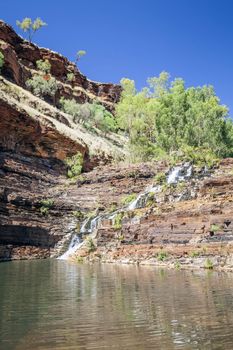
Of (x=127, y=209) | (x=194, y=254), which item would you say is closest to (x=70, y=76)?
(x=127, y=209)

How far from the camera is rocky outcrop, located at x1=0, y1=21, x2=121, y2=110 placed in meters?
91.1

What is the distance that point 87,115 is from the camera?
99.4 m

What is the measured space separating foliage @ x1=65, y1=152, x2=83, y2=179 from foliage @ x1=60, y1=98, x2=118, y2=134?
27527mm

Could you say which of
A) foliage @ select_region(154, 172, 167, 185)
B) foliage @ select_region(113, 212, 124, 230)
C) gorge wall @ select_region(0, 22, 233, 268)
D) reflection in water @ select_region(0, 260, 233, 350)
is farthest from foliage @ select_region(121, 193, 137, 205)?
reflection in water @ select_region(0, 260, 233, 350)

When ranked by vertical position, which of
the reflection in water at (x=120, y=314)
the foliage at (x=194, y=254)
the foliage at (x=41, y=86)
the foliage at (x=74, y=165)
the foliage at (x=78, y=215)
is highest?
the foliage at (x=41, y=86)

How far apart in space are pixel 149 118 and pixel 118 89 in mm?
45836

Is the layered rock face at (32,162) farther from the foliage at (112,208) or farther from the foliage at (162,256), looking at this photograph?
the foliage at (162,256)

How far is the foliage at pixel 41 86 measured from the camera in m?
95.4

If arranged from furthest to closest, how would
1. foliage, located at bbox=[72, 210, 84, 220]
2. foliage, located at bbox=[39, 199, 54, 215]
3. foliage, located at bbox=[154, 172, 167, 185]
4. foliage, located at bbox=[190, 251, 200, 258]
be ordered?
foliage, located at bbox=[154, 172, 167, 185], foliage, located at bbox=[72, 210, 84, 220], foliage, located at bbox=[39, 199, 54, 215], foliage, located at bbox=[190, 251, 200, 258]

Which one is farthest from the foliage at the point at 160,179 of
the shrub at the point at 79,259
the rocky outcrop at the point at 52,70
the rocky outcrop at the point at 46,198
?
the rocky outcrop at the point at 52,70

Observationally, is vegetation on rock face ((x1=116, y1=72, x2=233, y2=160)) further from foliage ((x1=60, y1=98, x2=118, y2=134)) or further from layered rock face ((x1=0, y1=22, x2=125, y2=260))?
foliage ((x1=60, y1=98, x2=118, y2=134))

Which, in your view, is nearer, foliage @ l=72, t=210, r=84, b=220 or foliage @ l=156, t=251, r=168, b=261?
foliage @ l=156, t=251, r=168, b=261

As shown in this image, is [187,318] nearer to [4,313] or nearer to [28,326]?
[28,326]

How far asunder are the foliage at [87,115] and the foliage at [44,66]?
895cm
